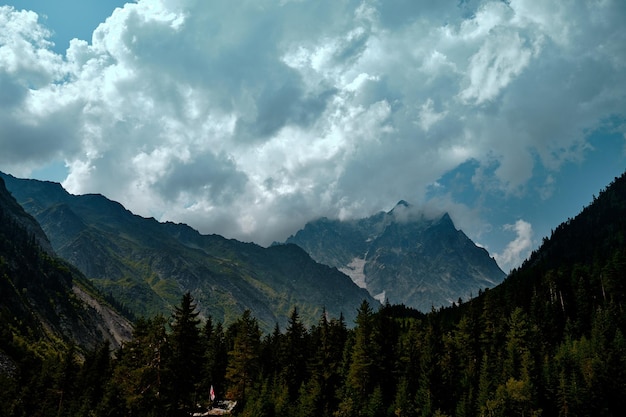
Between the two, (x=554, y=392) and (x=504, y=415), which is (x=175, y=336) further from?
(x=554, y=392)

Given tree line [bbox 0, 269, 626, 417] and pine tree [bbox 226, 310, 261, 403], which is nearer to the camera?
tree line [bbox 0, 269, 626, 417]

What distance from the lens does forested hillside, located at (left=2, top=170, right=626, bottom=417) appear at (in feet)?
207

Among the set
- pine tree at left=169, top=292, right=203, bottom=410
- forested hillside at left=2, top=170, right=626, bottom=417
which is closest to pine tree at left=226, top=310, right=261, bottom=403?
forested hillside at left=2, top=170, right=626, bottom=417

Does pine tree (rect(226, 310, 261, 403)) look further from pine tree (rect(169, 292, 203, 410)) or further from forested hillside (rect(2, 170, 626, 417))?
pine tree (rect(169, 292, 203, 410))

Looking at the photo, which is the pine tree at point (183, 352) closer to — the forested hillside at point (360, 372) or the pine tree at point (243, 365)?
the forested hillside at point (360, 372)

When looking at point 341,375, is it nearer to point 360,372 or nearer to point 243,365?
point 360,372

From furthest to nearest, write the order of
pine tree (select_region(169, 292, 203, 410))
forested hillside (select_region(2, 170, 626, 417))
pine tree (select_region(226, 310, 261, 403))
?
pine tree (select_region(226, 310, 261, 403)), forested hillside (select_region(2, 170, 626, 417)), pine tree (select_region(169, 292, 203, 410))

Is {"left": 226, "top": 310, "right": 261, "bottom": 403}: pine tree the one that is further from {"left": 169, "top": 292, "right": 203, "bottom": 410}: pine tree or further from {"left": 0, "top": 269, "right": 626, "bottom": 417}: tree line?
{"left": 169, "top": 292, "right": 203, "bottom": 410}: pine tree

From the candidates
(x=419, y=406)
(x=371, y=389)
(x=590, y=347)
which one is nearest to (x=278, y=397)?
(x=371, y=389)

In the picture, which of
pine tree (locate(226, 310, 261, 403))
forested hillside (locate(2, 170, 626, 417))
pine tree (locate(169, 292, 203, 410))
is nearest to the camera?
pine tree (locate(169, 292, 203, 410))

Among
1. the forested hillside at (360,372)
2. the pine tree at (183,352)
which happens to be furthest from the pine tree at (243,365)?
the pine tree at (183,352)

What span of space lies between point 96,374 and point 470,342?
249 ft

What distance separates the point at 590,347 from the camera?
87.4 meters

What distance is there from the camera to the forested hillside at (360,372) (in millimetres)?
63000
